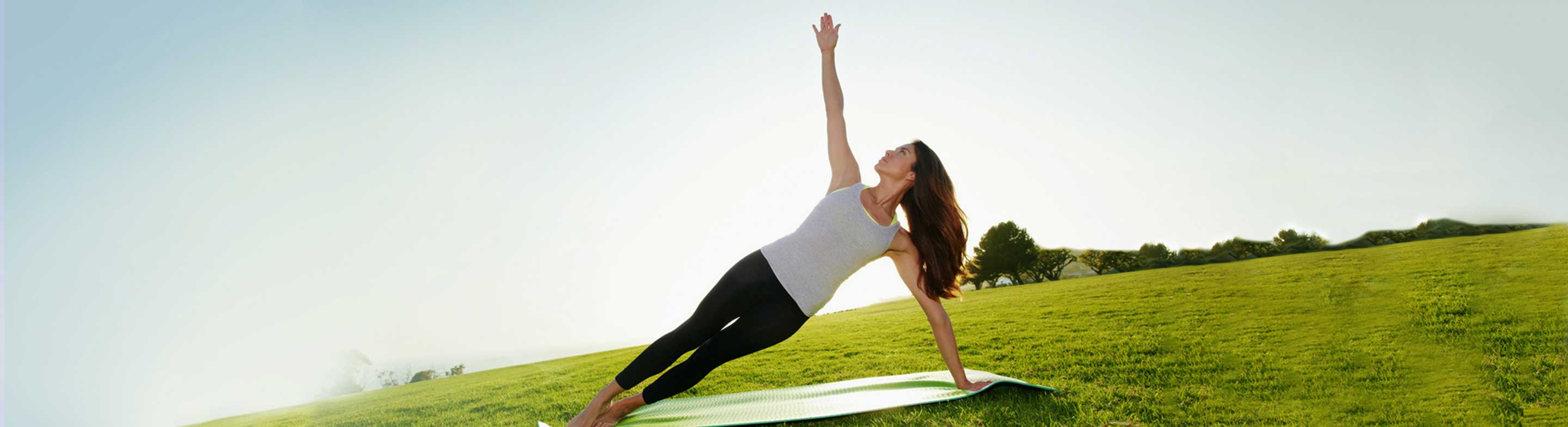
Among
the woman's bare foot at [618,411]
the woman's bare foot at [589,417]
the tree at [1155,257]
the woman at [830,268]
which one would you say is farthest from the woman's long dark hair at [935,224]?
the tree at [1155,257]

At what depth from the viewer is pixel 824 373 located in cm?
541

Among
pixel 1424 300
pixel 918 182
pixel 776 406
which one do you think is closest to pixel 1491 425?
pixel 918 182

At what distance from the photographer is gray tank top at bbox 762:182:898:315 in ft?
10.9

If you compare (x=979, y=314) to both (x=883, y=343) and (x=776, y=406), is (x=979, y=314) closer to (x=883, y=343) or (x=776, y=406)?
(x=883, y=343)

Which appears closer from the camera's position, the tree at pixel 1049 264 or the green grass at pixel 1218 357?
the green grass at pixel 1218 357

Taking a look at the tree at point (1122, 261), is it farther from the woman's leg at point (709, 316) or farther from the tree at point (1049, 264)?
the woman's leg at point (709, 316)

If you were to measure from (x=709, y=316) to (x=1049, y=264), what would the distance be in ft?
39.9

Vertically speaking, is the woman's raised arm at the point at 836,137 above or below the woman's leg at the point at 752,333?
above

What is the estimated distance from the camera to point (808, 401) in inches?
153

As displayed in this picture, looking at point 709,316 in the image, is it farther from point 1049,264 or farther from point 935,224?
point 1049,264

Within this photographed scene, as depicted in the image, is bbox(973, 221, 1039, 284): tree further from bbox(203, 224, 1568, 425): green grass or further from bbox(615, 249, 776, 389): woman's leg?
bbox(615, 249, 776, 389): woman's leg

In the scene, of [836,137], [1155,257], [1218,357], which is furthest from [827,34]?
[1155,257]

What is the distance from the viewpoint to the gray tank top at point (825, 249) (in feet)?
10.9

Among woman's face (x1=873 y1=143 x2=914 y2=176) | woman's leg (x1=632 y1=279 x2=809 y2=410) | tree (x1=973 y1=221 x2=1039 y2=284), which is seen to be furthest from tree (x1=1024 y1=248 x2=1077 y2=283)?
woman's leg (x1=632 y1=279 x2=809 y2=410)
